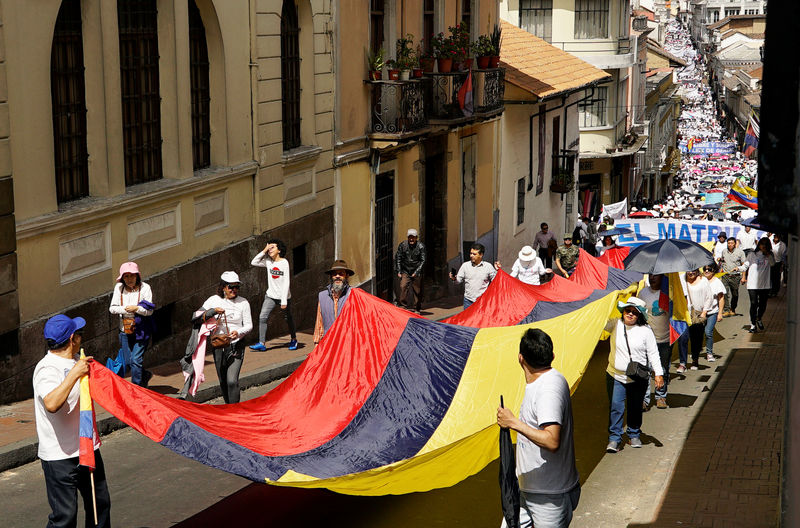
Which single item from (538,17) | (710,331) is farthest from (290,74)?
(538,17)

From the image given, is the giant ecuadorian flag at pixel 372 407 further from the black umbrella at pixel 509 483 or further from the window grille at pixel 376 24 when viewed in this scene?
the window grille at pixel 376 24

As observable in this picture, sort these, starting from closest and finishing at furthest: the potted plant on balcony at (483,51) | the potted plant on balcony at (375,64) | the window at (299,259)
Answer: the window at (299,259) < the potted plant on balcony at (375,64) < the potted plant on balcony at (483,51)

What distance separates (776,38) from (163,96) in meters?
10.4

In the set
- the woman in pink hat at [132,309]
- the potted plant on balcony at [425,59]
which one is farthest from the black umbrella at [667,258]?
the potted plant on balcony at [425,59]

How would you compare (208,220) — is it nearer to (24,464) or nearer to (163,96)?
(163,96)

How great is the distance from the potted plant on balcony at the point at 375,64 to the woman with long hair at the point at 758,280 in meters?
7.16

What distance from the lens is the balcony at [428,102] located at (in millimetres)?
21047

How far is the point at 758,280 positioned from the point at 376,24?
26.4 feet

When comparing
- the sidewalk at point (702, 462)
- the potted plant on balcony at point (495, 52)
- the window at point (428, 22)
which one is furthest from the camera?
the potted plant on balcony at point (495, 52)

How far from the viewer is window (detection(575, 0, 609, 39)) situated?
44.8m

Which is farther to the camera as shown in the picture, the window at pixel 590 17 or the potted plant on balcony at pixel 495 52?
the window at pixel 590 17

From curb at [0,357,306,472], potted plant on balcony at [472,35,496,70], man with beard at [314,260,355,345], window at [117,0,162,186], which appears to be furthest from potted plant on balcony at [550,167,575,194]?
man with beard at [314,260,355,345]

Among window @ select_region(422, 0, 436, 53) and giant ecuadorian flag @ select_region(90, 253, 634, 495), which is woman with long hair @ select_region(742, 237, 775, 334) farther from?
giant ecuadorian flag @ select_region(90, 253, 634, 495)

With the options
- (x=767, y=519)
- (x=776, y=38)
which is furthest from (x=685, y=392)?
(x=776, y=38)
